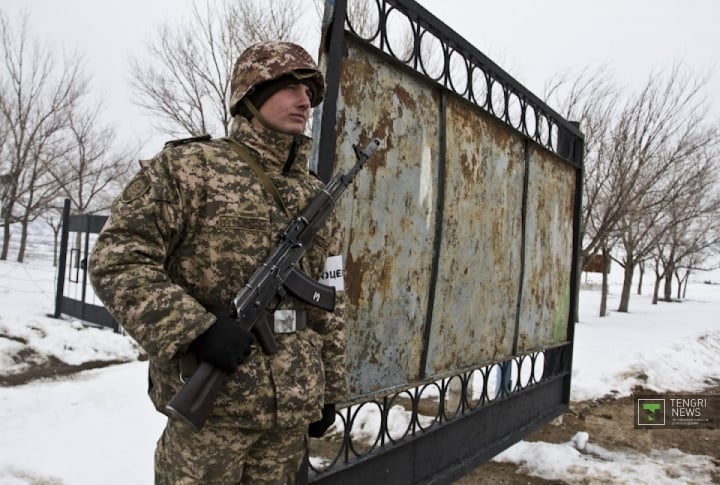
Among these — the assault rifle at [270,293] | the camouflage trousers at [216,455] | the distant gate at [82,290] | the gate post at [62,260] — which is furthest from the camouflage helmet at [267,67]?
the gate post at [62,260]

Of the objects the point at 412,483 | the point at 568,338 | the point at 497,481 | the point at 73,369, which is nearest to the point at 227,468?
the point at 412,483

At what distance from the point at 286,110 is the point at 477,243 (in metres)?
2.02

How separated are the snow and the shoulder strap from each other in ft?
8.36

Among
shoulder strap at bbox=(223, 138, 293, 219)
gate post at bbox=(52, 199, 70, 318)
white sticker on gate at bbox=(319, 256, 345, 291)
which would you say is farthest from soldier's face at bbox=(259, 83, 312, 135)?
gate post at bbox=(52, 199, 70, 318)

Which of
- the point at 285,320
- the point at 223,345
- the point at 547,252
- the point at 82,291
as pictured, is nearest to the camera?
the point at 223,345

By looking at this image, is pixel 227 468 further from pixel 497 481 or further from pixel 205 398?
pixel 497 481

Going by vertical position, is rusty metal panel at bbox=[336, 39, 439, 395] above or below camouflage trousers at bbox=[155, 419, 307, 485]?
above

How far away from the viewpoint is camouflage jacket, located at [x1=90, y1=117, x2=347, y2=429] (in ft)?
4.39

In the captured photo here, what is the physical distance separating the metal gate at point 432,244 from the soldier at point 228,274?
1.79 ft

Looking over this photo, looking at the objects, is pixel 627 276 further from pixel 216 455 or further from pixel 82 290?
pixel 216 455

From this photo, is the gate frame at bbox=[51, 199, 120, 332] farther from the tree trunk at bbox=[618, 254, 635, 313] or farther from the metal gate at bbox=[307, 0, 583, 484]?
the tree trunk at bbox=[618, 254, 635, 313]

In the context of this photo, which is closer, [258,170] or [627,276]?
[258,170]
